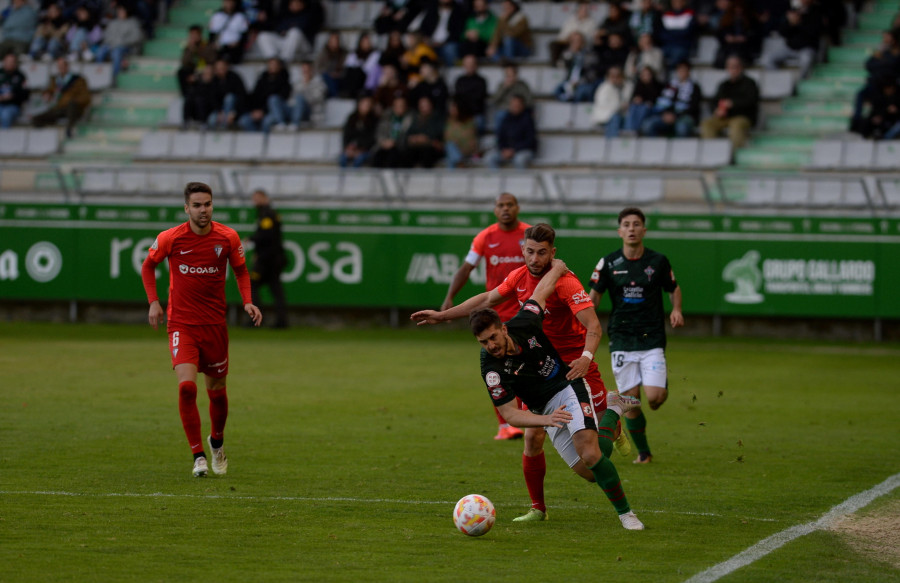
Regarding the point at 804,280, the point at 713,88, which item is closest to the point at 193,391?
the point at 804,280

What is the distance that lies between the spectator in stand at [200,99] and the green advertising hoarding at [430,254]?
15.2 ft

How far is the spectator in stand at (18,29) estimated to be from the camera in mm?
32188

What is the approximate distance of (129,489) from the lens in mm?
9195

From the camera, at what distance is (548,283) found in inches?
324

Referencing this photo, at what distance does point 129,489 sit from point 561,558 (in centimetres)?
357

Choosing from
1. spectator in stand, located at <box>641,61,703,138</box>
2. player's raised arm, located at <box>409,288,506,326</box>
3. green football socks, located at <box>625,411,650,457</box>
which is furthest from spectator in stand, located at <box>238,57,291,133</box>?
player's raised arm, located at <box>409,288,506,326</box>

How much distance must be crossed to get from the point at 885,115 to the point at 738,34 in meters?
4.01

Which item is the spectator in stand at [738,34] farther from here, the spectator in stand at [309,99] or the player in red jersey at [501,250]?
the player in red jersey at [501,250]

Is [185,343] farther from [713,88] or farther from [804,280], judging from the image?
[713,88]

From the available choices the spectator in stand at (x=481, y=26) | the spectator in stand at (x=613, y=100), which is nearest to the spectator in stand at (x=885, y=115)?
the spectator in stand at (x=613, y=100)

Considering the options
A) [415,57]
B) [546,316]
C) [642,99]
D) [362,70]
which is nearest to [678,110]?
[642,99]

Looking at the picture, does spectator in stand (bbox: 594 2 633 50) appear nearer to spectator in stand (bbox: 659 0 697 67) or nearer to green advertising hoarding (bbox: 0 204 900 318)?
spectator in stand (bbox: 659 0 697 67)

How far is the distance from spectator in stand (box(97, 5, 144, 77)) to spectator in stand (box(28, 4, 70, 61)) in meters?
1.02

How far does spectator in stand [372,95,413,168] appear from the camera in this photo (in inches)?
1003
